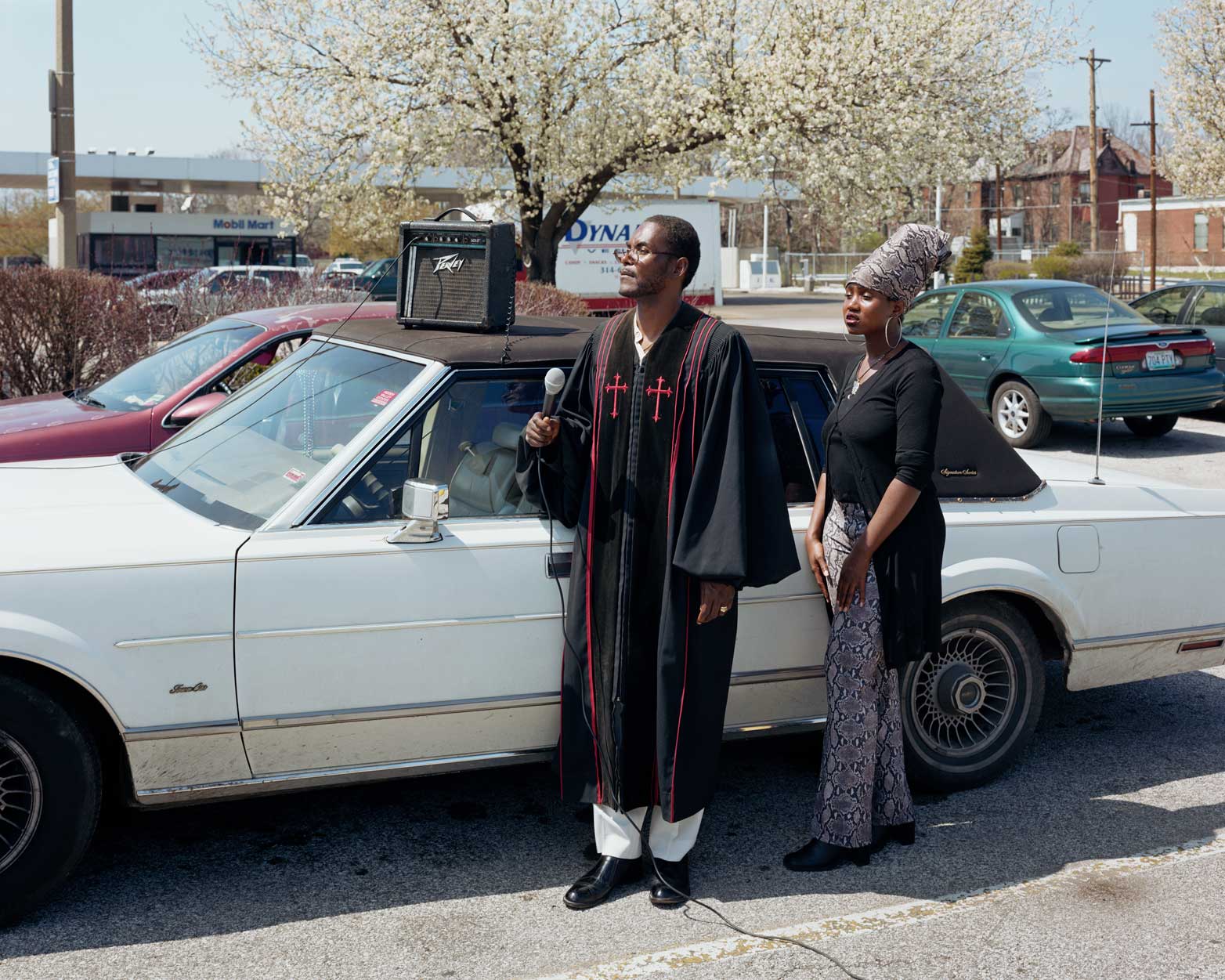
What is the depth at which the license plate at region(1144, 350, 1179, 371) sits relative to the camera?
39.7 feet

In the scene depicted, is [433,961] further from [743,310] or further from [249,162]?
[249,162]

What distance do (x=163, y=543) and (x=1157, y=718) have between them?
412 centimetres

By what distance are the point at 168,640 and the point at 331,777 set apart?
0.62 m

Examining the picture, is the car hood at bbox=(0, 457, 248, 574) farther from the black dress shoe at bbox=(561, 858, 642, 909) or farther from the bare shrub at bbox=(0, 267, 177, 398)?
the bare shrub at bbox=(0, 267, 177, 398)

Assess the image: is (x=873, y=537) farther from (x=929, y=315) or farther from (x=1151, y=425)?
(x=1151, y=425)

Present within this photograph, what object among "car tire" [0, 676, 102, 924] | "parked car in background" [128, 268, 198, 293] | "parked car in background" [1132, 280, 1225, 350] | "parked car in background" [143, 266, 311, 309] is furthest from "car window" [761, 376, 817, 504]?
"parked car in background" [1132, 280, 1225, 350]

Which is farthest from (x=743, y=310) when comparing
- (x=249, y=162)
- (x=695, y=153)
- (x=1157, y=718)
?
(x=1157, y=718)

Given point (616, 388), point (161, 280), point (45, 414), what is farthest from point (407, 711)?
point (161, 280)

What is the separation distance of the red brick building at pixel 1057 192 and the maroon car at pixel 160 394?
6659 cm

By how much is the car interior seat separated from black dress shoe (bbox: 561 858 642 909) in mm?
1083

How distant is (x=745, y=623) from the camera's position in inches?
163

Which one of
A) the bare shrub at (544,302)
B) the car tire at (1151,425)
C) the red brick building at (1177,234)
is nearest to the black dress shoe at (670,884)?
the bare shrub at (544,302)

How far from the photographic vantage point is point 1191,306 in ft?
49.9

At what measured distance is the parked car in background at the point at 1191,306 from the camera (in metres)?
14.9
